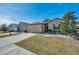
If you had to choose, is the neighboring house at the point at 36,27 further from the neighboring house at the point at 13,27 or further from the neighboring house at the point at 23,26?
the neighboring house at the point at 13,27

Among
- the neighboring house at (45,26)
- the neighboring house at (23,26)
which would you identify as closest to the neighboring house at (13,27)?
the neighboring house at (23,26)

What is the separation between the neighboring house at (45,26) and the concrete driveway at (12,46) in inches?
5.6

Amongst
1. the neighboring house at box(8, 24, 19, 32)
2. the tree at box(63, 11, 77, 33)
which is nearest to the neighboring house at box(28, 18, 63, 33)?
the tree at box(63, 11, 77, 33)

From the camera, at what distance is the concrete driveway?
3.82 metres

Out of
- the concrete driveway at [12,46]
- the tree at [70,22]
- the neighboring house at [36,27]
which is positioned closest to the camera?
the concrete driveway at [12,46]

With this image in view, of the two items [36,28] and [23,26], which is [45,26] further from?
[23,26]

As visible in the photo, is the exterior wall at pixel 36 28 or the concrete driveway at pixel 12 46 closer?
the concrete driveway at pixel 12 46

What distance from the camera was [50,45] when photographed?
3.91 meters

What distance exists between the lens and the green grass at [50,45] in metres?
3.85

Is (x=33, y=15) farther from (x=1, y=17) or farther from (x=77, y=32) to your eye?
(x=77, y=32)

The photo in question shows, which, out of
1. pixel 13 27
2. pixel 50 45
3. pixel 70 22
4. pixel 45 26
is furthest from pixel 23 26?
pixel 70 22

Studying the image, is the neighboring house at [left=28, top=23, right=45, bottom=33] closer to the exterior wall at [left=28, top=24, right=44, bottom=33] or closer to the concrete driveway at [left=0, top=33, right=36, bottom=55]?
the exterior wall at [left=28, top=24, right=44, bottom=33]

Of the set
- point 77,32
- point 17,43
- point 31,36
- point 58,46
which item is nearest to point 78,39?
point 77,32

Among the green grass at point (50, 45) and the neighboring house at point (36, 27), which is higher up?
the neighboring house at point (36, 27)
